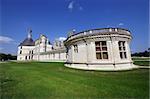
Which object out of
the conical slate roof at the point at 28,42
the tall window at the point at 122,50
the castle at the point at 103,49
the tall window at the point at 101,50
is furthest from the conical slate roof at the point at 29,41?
the tall window at the point at 122,50

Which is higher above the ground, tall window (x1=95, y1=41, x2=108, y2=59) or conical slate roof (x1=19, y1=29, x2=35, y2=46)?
conical slate roof (x1=19, y1=29, x2=35, y2=46)

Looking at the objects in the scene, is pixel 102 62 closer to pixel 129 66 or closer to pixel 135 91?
pixel 129 66

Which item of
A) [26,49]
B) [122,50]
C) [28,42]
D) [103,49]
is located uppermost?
[28,42]

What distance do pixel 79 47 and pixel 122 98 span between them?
1605 cm

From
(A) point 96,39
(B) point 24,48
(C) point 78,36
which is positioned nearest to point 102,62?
(A) point 96,39

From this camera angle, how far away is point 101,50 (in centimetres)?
1988

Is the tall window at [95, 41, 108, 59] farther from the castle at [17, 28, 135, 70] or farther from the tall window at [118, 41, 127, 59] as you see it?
the tall window at [118, 41, 127, 59]

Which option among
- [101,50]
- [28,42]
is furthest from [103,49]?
[28,42]

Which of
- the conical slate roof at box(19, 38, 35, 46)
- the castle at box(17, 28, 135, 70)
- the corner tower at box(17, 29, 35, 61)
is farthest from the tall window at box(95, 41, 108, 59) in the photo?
the conical slate roof at box(19, 38, 35, 46)

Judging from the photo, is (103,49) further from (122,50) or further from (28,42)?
(28,42)

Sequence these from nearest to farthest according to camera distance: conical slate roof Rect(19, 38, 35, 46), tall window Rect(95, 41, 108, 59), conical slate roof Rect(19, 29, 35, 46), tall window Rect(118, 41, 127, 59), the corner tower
A: tall window Rect(95, 41, 108, 59) < tall window Rect(118, 41, 127, 59) < the corner tower < conical slate roof Rect(19, 38, 35, 46) < conical slate roof Rect(19, 29, 35, 46)

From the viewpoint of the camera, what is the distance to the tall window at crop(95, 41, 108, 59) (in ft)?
65.2

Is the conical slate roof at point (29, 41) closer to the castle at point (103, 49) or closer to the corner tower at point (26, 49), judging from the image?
the corner tower at point (26, 49)

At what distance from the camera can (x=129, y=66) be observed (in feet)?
68.3
